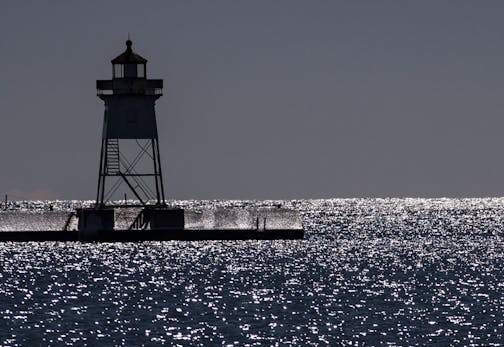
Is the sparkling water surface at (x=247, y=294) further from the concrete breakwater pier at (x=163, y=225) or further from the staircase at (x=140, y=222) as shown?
the staircase at (x=140, y=222)

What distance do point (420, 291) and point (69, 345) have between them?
25405 mm

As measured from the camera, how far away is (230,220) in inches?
4245

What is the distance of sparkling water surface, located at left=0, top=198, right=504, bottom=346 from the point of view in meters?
52.3

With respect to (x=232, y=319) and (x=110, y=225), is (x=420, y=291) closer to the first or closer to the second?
(x=232, y=319)

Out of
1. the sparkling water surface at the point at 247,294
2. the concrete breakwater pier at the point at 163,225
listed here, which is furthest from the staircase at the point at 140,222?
the sparkling water surface at the point at 247,294

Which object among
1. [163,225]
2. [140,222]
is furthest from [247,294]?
[140,222]

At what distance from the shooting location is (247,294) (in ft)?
224

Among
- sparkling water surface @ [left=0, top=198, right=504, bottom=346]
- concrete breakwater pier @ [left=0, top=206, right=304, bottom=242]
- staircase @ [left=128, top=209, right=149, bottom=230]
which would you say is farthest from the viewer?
staircase @ [left=128, top=209, right=149, bottom=230]

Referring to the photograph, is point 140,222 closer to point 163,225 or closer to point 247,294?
point 163,225

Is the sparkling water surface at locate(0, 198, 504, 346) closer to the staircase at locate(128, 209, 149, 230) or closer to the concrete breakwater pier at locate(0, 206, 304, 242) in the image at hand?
the concrete breakwater pier at locate(0, 206, 304, 242)

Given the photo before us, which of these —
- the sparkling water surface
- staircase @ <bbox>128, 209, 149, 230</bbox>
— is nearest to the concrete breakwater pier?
staircase @ <bbox>128, 209, 149, 230</bbox>

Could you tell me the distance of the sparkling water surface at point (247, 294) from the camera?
2061 inches

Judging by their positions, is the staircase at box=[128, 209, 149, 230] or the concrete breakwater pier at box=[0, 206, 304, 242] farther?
the staircase at box=[128, 209, 149, 230]

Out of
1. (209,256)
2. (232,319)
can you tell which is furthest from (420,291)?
(209,256)
